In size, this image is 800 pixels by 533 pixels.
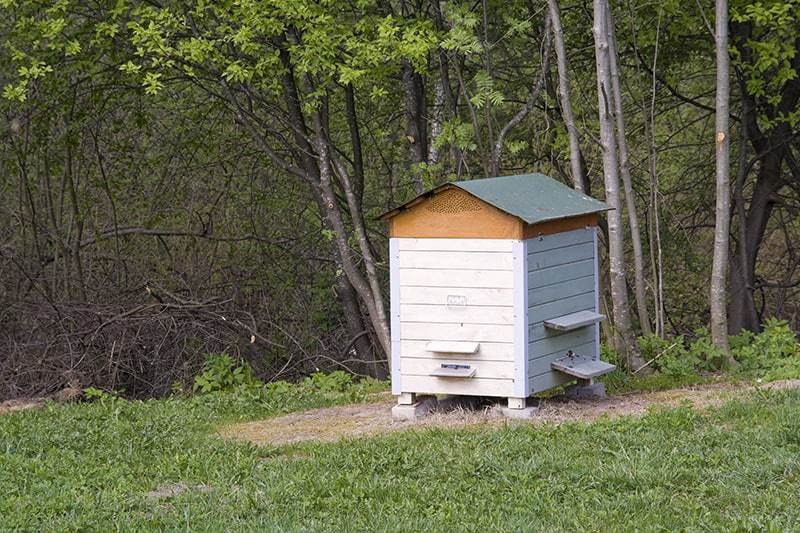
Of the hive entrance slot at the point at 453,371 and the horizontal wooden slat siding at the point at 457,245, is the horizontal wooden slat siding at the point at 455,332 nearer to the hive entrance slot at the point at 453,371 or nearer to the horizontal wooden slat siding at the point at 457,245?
the hive entrance slot at the point at 453,371

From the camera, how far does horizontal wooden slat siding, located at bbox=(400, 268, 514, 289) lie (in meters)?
7.95

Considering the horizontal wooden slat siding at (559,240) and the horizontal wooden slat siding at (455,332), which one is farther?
the horizontal wooden slat siding at (559,240)

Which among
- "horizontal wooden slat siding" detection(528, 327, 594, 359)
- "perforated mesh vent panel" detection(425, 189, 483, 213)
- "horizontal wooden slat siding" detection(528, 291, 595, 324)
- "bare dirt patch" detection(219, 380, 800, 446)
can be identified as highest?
"perforated mesh vent panel" detection(425, 189, 483, 213)

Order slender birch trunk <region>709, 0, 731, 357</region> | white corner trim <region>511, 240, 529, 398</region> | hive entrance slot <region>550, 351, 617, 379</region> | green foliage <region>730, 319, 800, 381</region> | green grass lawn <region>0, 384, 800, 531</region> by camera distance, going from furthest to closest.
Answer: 1. slender birch trunk <region>709, 0, 731, 357</region>
2. green foliage <region>730, 319, 800, 381</region>
3. hive entrance slot <region>550, 351, 617, 379</region>
4. white corner trim <region>511, 240, 529, 398</region>
5. green grass lawn <region>0, 384, 800, 531</region>

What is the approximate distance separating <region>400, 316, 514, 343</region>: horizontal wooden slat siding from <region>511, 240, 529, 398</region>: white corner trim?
2.7 inches

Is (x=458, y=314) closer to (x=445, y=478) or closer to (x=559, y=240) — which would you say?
(x=559, y=240)

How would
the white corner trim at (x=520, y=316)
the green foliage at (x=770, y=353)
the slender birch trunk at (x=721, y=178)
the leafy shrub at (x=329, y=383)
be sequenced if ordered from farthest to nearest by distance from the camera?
the leafy shrub at (x=329, y=383), the slender birch trunk at (x=721, y=178), the green foliage at (x=770, y=353), the white corner trim at (x=520, y=316)

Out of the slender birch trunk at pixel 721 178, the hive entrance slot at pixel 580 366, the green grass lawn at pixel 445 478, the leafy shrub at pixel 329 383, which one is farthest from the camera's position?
the leafy shrub at pixel 329 383

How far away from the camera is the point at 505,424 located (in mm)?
7562

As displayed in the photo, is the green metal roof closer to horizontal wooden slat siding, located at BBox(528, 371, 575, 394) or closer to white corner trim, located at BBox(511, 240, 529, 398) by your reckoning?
white corner trim, located at BBox(511, 240, 529, 398)

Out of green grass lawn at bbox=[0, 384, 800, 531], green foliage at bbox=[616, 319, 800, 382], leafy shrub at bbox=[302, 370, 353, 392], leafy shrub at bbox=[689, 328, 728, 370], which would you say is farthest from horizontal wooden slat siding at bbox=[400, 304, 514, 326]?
leafy shrub at bbox=[689, 328, 728, 370]

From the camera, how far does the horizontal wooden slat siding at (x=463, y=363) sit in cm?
799

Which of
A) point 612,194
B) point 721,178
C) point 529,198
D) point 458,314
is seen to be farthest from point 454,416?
point 721,178

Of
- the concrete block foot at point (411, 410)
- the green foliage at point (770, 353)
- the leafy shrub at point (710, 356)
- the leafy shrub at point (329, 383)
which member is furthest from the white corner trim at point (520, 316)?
the leafy shrub at point (329, 383)
